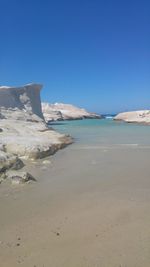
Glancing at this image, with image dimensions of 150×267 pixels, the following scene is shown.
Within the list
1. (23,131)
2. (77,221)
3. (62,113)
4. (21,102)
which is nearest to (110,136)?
(23,131)

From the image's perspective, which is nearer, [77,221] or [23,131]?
[77,221]

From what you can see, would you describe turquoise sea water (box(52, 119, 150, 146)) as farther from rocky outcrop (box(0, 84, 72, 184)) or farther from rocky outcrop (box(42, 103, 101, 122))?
rocky outcrop (box(42, 103, 101, 122))

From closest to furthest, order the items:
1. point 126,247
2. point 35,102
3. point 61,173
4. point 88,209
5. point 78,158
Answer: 1. point 126,247
2. point 88,209
3. point 61,173
4. point 78,158
5. point 35,102

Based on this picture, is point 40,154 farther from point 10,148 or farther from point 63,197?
point 63,197

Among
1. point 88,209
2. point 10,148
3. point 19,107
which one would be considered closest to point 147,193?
point 88,209

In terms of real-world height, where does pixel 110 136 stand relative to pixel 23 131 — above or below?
below

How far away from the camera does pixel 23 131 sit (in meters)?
21.2

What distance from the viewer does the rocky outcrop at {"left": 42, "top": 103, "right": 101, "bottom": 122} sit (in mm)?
80975

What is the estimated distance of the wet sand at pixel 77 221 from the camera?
406 cm

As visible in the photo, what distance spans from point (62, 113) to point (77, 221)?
8526 centimetres

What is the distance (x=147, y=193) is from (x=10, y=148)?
8.20 metres

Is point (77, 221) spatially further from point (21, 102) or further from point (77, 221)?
point (21, 102)

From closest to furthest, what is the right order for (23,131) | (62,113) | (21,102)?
1. (23,131)
2. (21,102)
3. (62,113)

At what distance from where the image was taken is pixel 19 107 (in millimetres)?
47438
